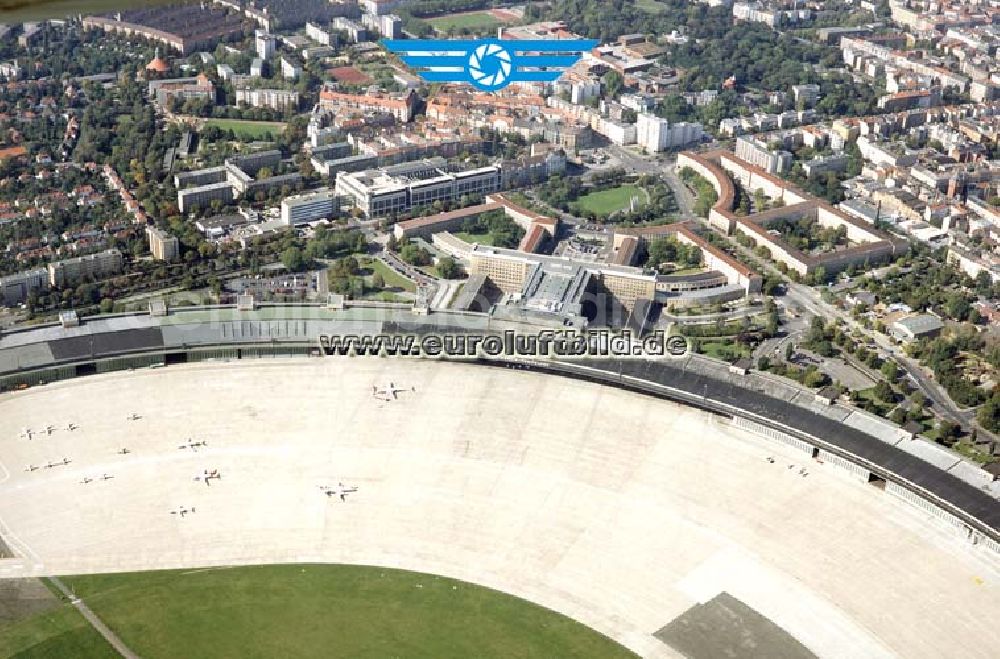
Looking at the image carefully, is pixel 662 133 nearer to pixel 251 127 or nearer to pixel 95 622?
pixel 251 127

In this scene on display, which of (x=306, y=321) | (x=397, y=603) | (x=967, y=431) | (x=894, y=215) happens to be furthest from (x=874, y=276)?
(x=397, y=603)

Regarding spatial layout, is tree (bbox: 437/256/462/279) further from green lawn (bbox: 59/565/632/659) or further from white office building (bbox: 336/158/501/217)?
green lawn (bbox: 59/565/632/659)

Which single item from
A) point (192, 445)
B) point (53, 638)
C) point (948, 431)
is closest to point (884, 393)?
point (948, 431)

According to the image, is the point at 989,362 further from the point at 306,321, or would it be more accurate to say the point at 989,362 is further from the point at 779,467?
the point at 306,321

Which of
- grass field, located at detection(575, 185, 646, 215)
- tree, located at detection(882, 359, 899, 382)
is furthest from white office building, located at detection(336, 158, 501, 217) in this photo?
tree, located at detection(882, 359, 899, 382)

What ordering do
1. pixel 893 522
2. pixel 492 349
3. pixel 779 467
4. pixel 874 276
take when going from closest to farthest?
pixel 893 522 < pixel 779 467 < pixel 492 349 < pixel 874 276

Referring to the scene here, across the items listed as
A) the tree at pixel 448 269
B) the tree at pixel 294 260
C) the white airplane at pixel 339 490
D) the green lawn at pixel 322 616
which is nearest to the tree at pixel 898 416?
the green lawn at pixel 322 616
